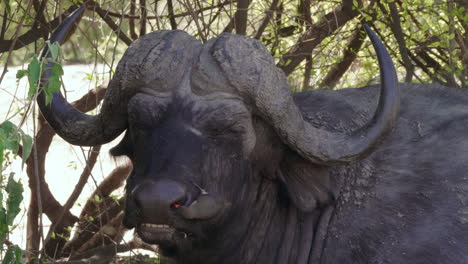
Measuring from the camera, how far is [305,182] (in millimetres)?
3189

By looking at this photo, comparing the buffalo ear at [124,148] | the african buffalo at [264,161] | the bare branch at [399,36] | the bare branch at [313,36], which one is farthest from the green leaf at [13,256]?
the bare branch at [399,36]

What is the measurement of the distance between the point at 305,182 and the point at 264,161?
17 centimetres

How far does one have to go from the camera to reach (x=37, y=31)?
4.75 m

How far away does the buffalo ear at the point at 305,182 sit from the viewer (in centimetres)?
318

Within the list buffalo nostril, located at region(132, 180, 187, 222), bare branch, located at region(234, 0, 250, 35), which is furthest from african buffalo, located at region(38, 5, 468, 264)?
bare branch, located at region(234, 0, 250, 35)

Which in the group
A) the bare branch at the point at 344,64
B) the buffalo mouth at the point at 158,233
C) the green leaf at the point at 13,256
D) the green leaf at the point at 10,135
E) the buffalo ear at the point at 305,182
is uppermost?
the bare branch at the point at 344,64

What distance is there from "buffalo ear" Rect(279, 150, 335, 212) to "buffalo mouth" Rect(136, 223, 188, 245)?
574 mm

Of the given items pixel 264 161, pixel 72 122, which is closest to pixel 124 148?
pixel 72 122

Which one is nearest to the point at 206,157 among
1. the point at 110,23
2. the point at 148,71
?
the point at 148,71

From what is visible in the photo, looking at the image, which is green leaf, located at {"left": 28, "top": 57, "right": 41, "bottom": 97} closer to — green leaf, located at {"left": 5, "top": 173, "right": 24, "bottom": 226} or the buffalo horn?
green leaf, located at {"left": 5, "top": 173, "right": 24, "bottom": 226}

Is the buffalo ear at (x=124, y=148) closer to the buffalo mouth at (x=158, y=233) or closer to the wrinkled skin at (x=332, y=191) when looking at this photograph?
the wrinkled skin at (x=332, y=191)

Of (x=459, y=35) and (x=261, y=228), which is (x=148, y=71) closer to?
(x=261, y=228)

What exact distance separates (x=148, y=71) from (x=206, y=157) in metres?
0.39

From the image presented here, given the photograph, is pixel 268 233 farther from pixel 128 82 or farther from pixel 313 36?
pixel 313 36
